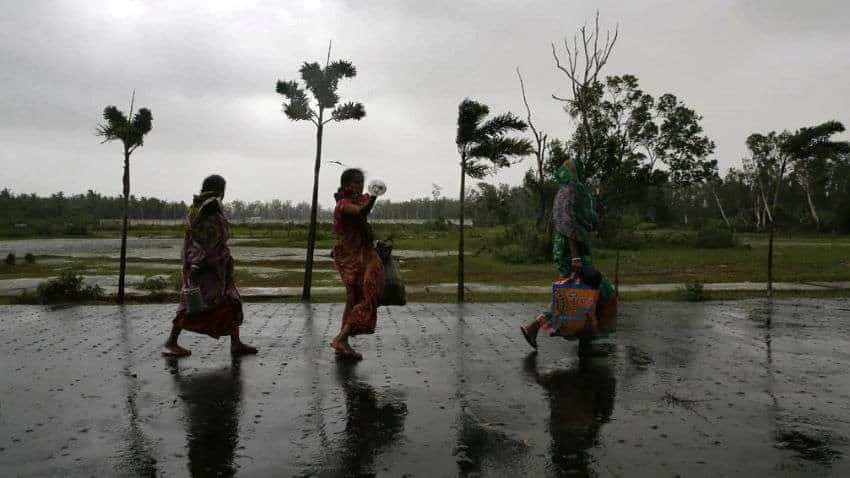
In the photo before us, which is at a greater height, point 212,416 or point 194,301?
point 194,301

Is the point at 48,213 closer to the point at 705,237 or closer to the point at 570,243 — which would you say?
the point at 705,237

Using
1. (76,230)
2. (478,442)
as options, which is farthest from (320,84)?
(76,230)

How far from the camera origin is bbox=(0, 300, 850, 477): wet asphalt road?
365cm

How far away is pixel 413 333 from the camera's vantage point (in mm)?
8070

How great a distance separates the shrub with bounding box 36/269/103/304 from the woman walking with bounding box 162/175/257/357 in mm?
6465

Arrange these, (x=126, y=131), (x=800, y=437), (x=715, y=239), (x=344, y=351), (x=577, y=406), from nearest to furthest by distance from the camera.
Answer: (x=800, y=437), (x=577, y=406), (x=344, y=351), (x=126, y=131), (x=715, y=239)

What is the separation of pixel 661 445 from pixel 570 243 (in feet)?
8.92

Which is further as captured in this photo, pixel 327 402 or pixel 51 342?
pixel 51 342

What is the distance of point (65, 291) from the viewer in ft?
38.8

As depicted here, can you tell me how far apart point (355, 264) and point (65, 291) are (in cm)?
799

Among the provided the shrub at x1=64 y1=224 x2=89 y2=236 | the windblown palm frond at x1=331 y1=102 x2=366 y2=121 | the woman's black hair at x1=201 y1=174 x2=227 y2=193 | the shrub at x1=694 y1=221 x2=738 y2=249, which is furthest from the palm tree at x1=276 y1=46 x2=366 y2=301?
the shrub at x1=64 y1=224 x2=89 y2=236

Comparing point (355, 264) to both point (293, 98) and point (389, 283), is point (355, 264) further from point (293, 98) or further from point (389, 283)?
point (293, 98)

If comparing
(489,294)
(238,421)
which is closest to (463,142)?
(489,294)

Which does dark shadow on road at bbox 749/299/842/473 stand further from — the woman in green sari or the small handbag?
the small handbag
